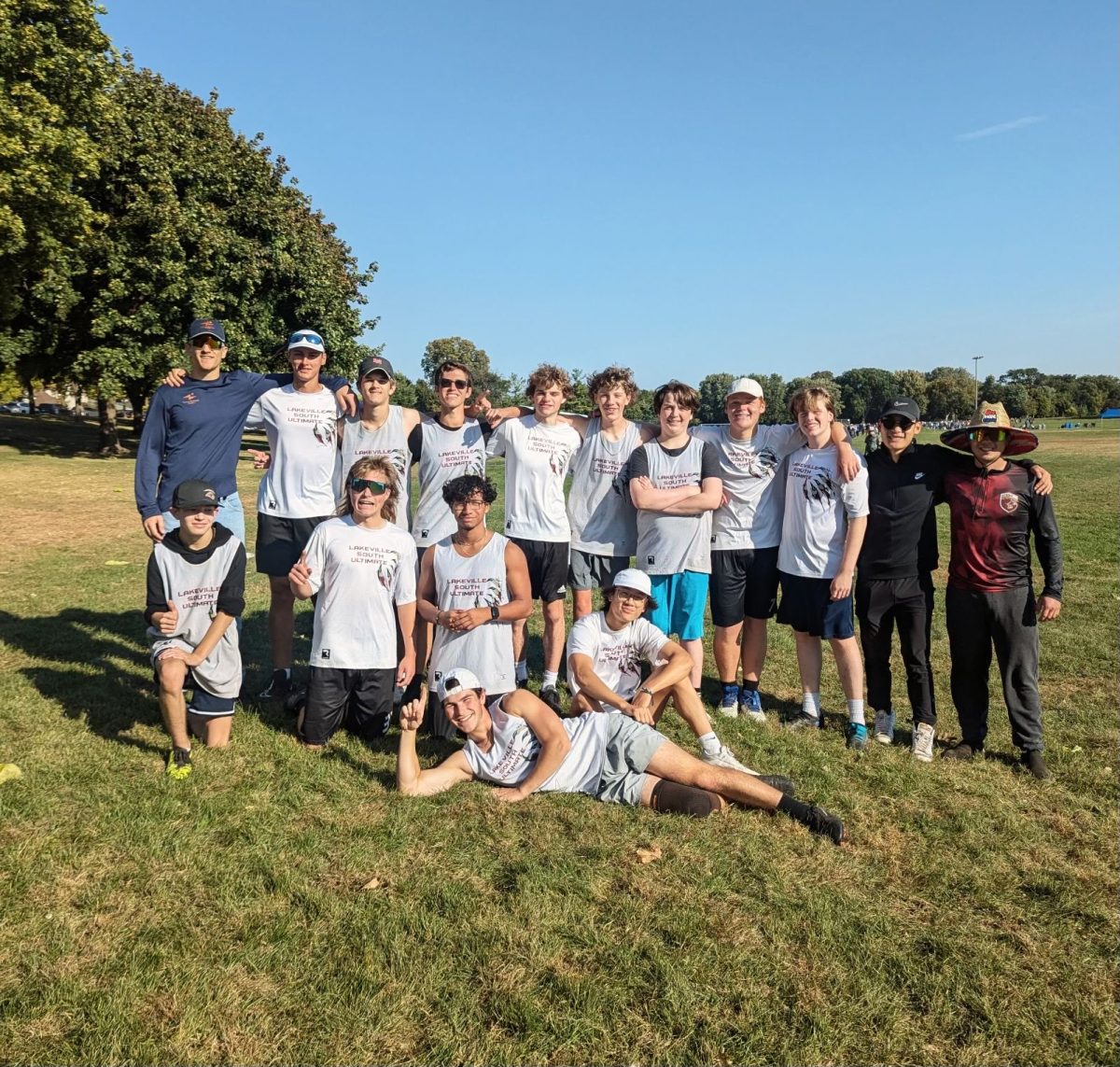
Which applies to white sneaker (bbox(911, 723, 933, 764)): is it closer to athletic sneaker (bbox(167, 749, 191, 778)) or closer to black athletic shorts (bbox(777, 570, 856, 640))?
black athletic shorts (bbox(777, 570, 856, 640))

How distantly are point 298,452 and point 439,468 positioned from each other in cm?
108

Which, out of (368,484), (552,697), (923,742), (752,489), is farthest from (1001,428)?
(368,484)

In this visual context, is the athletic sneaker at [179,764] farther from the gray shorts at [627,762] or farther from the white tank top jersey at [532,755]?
the gray shorts at [627,762]

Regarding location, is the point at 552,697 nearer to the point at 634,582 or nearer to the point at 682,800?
the point at 634,582

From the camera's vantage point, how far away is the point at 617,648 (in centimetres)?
527

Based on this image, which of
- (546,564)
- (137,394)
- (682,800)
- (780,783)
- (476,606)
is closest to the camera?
(682,800)

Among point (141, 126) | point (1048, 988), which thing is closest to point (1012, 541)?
point (1048, 988)

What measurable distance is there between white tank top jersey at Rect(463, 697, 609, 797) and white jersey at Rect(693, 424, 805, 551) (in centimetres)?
209

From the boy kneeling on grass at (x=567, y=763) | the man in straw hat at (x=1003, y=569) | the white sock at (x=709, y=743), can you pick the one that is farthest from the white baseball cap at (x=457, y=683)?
the man in straw hat at (x=1003, y=569)

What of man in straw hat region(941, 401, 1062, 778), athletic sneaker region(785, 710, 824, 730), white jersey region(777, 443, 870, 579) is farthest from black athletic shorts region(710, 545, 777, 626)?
man in straw hat region(941, 401, 1062, 778)

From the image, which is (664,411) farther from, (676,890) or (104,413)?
(104,413)

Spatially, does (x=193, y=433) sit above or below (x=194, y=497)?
above

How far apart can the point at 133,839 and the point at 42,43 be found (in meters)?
22.2

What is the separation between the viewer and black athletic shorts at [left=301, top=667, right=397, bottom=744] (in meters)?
5.30
